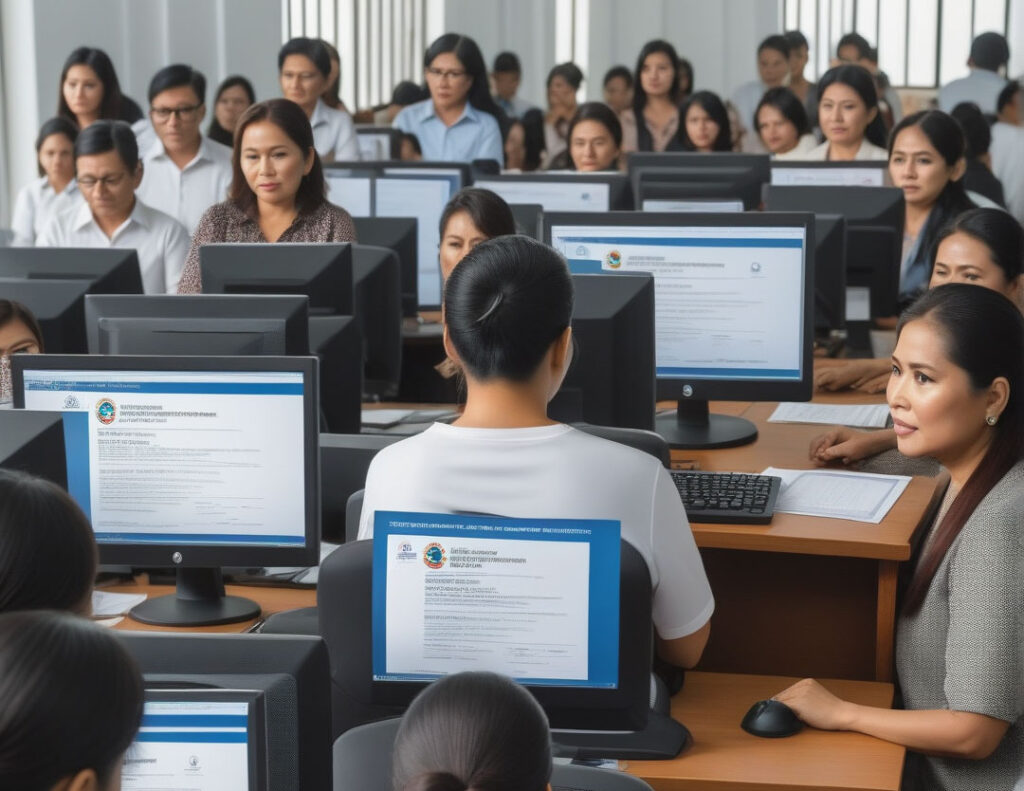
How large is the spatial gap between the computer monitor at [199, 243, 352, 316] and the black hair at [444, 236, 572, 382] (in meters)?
1.32

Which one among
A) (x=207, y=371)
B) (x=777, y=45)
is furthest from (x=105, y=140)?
(x=777, y=45)

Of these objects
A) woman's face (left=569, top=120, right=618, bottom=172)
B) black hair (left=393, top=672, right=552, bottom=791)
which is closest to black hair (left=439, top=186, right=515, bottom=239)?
woman's face (left=569, top=120, right=618, bottom=172)

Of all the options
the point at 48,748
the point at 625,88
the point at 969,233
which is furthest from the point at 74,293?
the point at 625,88

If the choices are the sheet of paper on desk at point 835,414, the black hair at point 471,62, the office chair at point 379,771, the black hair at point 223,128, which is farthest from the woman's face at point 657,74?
the office chair at point 379,771

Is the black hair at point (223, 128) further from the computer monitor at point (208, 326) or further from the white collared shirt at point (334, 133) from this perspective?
the computer monitor at point (208, 326)

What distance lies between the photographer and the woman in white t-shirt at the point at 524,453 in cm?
189

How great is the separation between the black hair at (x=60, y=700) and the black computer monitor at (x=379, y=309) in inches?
104

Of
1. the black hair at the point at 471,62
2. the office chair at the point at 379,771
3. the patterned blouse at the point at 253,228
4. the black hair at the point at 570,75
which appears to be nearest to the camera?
the office chair at the point at 379,771

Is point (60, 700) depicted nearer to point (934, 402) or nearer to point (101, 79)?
point (934, 402)

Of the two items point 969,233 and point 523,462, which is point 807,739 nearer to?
point 523,462

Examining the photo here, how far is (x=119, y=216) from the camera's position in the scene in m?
4.50

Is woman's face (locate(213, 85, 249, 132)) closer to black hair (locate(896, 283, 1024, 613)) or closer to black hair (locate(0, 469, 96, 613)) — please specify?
black hair (locate(896, 283, 1024, 613))

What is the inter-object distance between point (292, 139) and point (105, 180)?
0.67 metres

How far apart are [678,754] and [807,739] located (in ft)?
0.63
